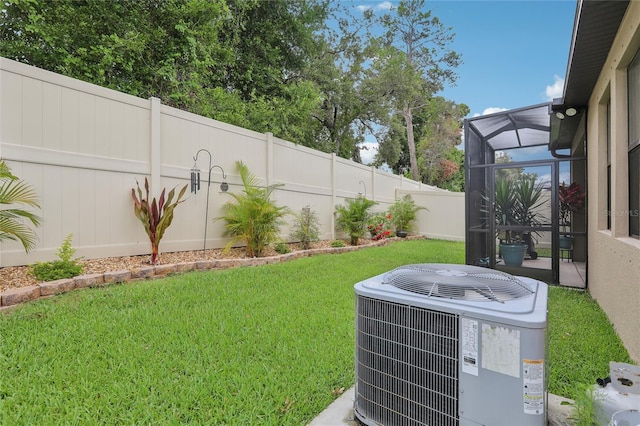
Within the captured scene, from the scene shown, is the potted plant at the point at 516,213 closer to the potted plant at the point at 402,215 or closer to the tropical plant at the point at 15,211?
the potted plant at the point at 402,215

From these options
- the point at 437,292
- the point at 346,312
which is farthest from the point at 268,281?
the point at 437,292

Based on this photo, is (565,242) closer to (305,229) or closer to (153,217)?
(305,229)

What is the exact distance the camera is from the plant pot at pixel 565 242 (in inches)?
182

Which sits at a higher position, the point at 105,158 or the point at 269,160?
the point at 269,160

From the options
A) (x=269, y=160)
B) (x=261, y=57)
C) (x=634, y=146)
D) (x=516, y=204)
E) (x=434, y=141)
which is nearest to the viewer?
(x=634, y=146)

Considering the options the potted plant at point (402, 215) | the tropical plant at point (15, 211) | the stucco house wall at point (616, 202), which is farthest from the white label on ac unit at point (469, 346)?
the potted plant at point (402, 215)

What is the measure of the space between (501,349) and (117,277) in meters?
4.05

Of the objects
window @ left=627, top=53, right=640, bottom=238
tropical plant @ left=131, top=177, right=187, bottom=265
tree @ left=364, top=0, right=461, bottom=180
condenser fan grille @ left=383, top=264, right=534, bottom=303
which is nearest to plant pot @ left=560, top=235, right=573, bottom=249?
window @ left=627, top=53, right=640, bottom=238

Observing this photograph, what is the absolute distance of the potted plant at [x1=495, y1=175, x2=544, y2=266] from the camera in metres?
4.88

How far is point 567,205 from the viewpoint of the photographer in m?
4.58

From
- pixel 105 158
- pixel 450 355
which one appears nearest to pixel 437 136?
pixel 105 158

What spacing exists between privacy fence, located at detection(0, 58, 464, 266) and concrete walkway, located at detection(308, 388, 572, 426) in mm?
3926

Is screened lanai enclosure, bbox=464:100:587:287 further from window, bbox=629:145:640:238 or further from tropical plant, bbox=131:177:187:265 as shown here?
tropical plant, bbox=131:177:187:265

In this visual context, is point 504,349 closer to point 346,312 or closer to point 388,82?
point 346,312
